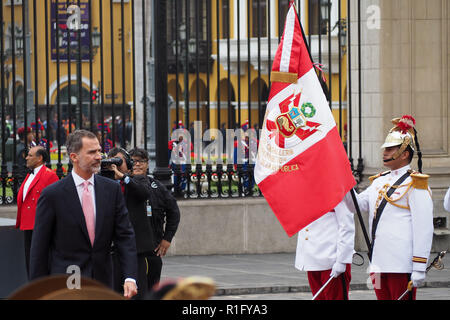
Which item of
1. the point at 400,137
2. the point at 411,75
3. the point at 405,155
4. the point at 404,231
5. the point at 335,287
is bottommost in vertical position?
the point at 335,287

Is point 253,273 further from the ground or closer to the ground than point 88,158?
closer to the ground

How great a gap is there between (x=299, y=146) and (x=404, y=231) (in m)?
1.00

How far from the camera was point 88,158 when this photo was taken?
20.6 feet

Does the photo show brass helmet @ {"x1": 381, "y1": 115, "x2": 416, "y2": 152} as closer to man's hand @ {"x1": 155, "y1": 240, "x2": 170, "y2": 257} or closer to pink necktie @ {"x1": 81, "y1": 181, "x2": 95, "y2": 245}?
pink necktie @ {"x1": 81, "y1": 181, "x2": 95, "y2": 245}

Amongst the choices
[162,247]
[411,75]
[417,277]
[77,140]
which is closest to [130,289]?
[77,140]

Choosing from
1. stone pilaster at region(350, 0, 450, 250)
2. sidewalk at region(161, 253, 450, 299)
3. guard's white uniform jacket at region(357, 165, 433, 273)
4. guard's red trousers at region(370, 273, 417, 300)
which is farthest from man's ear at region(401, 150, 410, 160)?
stone pilaster at region(350, 0, 450, 250)

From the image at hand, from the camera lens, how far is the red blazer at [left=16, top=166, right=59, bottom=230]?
11.1 m

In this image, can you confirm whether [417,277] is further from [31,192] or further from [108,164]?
[31,192]

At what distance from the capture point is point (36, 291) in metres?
3.14

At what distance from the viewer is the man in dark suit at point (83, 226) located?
20.1ft

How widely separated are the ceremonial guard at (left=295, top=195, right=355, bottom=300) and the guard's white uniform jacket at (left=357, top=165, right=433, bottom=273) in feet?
1.28

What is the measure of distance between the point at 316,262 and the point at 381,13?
23.4ft

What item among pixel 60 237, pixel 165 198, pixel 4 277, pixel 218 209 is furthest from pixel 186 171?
pixel 60 237

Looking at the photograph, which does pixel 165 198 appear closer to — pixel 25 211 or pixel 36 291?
pixel 25 211
